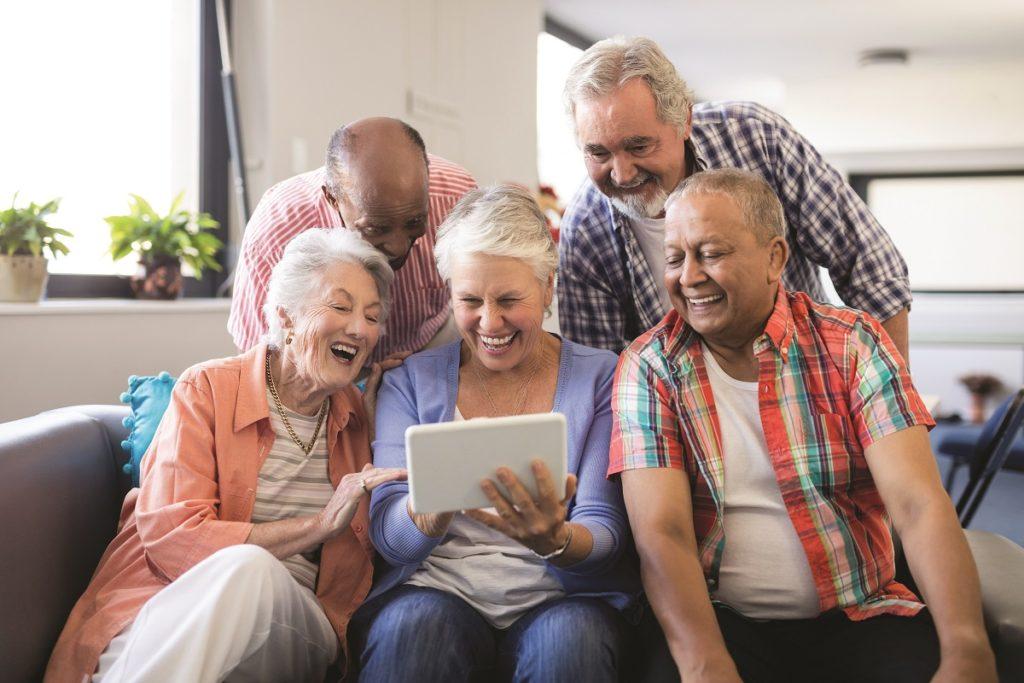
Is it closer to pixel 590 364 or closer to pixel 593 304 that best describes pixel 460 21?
pixel 593 304

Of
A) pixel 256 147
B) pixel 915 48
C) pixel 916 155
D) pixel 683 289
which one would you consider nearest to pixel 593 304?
pixel 683 289

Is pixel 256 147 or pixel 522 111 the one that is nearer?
pixel 256 147

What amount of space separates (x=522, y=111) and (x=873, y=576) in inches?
171

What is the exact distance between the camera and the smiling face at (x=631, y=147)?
198cm

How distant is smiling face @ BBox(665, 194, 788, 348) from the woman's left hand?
1.38 ft

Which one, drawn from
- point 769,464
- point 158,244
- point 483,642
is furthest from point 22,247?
point 769,464

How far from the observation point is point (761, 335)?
1.69 meters

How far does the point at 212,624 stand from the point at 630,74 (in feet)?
4.27

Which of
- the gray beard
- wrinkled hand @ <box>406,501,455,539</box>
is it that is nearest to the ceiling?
the gray beard

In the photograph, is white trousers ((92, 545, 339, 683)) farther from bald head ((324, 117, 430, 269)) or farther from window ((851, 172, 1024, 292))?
window ((851, 172, 1024, 292))

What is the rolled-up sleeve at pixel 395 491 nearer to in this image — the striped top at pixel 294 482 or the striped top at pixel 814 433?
the striped top at pixel 294 482

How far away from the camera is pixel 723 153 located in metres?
2.19

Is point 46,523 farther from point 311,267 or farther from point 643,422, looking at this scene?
point 643,422

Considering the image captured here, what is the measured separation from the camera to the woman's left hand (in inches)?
54.4
